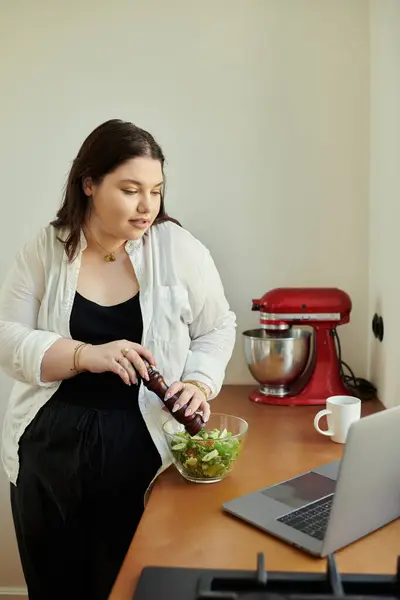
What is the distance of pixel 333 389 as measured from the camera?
1903 millimetres

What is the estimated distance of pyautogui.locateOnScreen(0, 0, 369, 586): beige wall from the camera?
79.4 inches

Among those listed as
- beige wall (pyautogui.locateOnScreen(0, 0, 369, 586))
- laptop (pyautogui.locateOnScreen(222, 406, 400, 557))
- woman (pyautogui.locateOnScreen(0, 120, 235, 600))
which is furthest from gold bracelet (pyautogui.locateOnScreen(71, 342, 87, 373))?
beige wall (pyautogui.locateOnScreen(0, 0, 369, 586))

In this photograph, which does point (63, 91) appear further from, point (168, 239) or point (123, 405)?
point (123, 405)

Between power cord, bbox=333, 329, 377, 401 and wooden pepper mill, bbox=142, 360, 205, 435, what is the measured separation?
0.71m

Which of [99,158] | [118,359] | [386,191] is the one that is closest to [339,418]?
[118,359]

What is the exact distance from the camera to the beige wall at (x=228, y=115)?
2.02m

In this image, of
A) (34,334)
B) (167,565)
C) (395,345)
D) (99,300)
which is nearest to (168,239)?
(99,300)

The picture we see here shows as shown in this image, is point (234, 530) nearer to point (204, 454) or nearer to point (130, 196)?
point (204, 454)

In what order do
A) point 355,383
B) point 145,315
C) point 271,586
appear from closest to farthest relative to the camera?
point 271,586, point 145,315, point 355,383

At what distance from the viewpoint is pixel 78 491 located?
148 centimetres

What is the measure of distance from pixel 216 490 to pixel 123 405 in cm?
31

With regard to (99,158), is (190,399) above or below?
below

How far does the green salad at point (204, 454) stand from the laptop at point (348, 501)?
10 centimetres

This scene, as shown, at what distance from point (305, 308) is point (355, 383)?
1.02ft
